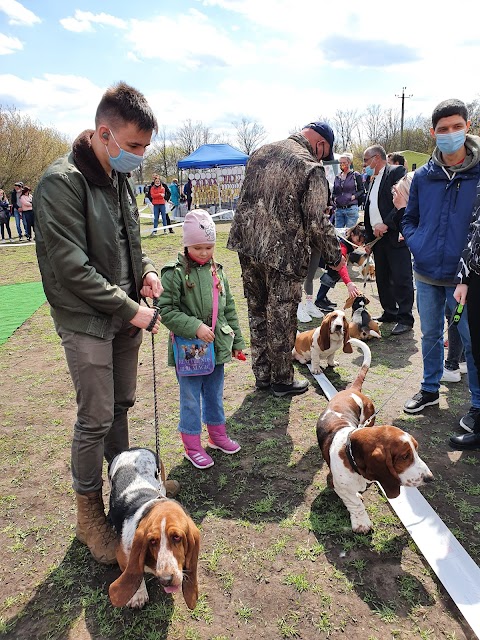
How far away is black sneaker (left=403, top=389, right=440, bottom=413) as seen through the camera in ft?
12.7

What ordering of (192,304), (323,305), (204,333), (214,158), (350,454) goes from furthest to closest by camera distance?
(214,158) < (323,305) < (192,304) < (204,333) < (350,454)

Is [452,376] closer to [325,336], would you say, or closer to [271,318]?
[325,336]

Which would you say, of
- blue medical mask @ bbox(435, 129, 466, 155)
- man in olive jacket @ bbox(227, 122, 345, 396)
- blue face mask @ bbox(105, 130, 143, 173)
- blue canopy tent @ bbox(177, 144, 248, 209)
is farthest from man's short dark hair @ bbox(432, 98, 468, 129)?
blue canopy tent @ bbox(177, 144, 248, 209)

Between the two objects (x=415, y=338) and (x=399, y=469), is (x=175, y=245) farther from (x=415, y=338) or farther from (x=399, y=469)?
(x=399, y=469)

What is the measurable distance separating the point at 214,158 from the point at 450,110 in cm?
1910

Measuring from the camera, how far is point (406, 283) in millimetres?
5957

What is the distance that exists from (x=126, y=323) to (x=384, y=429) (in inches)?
58.8

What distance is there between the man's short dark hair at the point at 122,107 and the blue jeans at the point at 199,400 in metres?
1.67

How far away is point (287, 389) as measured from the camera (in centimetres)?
428

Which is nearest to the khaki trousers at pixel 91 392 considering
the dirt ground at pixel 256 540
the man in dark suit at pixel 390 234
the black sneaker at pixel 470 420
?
the dirt ground at pixel 256 540

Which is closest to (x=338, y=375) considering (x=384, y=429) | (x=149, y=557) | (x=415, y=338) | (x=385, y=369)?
(x=385, y=369)

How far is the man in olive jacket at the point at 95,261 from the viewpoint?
2027mm

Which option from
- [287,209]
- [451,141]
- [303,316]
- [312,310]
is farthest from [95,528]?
[312,310]

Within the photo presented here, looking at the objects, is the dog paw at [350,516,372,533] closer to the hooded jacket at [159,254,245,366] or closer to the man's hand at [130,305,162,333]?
the hooded jacket at [159,254,245,366]
